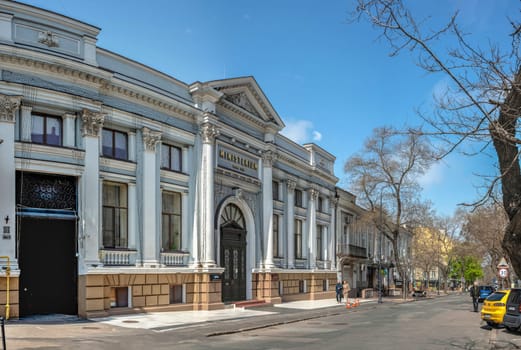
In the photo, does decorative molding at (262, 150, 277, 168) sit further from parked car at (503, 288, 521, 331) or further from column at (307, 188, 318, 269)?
parked car at (503, 288, 521, 331)

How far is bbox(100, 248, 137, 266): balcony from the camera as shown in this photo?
21.5 m

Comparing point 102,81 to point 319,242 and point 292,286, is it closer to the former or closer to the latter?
point 292,286

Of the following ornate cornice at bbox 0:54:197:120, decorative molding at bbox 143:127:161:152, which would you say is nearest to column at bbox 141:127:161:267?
decorative molding at bbox 143:127:161:152

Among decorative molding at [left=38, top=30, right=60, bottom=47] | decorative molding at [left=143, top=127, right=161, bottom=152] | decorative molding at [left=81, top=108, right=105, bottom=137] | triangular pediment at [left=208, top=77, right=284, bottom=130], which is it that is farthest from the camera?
triangular pediment at [left=208, top=77, right=284, bottom=130]

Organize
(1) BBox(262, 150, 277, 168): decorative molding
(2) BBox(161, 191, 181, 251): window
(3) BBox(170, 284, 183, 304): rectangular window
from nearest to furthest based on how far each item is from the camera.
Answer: (3) BBox(170, 284, 183, 304): rectangular window
(2) BBox(161, 191, 181, 251): window
(1) BBox(262, 150, 277, 168): decorative molding

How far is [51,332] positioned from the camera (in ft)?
52.9

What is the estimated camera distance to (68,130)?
20750 mm

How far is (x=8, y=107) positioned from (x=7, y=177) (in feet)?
7.88

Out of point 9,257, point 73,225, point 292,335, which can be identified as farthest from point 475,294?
point 9,257

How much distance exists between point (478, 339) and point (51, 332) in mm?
12851

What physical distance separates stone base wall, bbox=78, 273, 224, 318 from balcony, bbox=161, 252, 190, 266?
56 cm

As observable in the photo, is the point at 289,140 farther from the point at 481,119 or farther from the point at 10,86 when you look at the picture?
the point at 481,119

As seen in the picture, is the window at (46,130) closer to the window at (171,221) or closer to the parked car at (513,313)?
the window at (171,221)

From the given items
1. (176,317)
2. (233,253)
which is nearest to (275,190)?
(233,253)
